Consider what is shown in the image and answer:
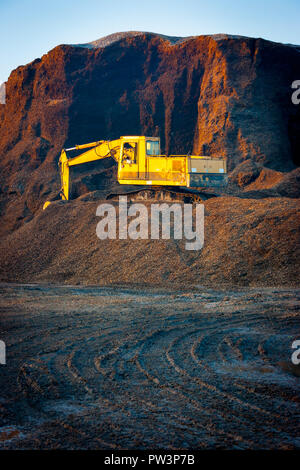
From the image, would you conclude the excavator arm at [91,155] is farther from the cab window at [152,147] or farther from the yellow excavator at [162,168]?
the cab window at [152,147]

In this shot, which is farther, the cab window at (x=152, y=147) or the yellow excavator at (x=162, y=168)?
the cab window at (x=152, y=147)

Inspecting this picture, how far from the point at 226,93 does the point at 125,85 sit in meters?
9.24

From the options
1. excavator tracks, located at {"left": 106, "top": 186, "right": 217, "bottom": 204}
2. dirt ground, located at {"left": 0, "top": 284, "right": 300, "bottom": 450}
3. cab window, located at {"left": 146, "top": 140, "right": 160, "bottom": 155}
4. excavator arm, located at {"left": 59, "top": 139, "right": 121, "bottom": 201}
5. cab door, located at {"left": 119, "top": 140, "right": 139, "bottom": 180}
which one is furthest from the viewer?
excavator arm, located at {"left": 59, "top": 139, "right": 121, "bottom": 201}

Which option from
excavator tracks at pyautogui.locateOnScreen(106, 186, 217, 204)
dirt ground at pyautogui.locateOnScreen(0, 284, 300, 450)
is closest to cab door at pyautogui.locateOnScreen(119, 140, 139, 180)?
excavator tracks at pyautogui.locateOnScreen(106, 186, 217, 204)

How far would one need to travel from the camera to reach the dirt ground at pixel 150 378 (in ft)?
11.1

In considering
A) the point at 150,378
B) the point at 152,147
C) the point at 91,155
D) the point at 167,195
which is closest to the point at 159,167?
the point at 152,147

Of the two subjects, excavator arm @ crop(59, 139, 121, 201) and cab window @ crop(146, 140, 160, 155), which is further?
excavator arm @ crop(59, 139, 121, 201)

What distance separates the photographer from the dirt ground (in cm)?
339

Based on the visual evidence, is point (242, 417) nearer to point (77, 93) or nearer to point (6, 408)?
point (6, 408)

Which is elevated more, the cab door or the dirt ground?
the cab door

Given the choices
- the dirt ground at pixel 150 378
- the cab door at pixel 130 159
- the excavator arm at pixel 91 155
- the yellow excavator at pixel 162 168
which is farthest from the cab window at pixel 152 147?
the dirt ground at pixel 150 378

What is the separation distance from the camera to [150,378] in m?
4.71

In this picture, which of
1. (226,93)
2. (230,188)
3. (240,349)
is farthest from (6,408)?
(226,93)

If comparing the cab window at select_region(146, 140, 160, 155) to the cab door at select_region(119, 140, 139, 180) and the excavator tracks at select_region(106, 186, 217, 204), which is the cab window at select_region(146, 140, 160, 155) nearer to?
the cab door at select_region(119, 140, 139, 180)
